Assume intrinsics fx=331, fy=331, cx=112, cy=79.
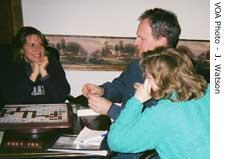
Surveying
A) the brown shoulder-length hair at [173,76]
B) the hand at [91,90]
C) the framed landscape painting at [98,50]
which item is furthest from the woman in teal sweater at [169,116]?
the framed landscape painting at [98,50]

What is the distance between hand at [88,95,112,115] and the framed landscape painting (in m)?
1.27

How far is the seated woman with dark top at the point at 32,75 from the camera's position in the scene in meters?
2.11

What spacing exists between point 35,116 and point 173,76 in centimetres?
77

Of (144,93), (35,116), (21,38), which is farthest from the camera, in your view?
(21,38)

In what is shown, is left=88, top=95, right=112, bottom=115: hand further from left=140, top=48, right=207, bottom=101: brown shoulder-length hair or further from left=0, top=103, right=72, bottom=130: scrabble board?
left=140, top=48, right=207, bottom=101: brown shoulder-length hair

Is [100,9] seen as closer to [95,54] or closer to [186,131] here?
[95,54]

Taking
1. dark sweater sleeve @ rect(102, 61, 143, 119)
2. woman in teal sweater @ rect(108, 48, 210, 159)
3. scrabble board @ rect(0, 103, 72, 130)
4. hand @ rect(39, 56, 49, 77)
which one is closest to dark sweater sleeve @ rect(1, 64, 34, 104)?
hand @ rect(39, 56, 49, 77)

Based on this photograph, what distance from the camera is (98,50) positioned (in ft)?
9.81

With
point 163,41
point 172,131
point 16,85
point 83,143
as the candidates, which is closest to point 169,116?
point 172,131

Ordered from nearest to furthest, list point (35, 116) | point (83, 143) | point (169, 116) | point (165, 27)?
point (169, 116) < point (83, 143) < point (35, 116) < point (165, 27)

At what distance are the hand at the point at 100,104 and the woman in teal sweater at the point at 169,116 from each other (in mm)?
426

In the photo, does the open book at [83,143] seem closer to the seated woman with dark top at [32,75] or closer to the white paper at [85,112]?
the white paper at [85,112]

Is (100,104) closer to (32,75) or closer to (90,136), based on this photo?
(90,136)
